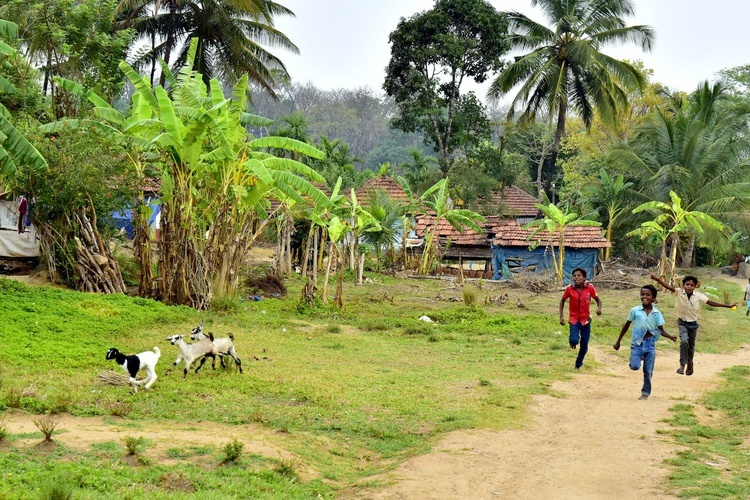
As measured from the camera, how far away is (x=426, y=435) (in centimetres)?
826

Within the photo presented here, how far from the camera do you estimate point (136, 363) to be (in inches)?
348

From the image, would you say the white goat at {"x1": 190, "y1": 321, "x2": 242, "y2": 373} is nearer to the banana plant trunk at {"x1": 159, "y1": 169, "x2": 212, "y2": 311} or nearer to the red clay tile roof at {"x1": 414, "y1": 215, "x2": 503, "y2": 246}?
the banana plant trunk at {"x1": 159, "y1": 169, "x2": 212, "y2": 311}

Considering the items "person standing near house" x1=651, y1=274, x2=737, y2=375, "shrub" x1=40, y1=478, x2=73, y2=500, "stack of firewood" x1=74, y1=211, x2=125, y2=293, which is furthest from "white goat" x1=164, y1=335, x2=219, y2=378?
"stack of firewood" x1=74, y1=211, x2=125, y2=293

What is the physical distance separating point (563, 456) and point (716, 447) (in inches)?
65.9

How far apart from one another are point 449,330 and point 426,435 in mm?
8559

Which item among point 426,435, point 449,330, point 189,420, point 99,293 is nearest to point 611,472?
point 426,435

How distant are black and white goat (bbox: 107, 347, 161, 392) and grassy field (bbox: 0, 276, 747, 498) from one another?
0.14 m

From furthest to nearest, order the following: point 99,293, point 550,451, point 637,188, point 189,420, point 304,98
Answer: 1. point 304,98
2. point 637,188
3. point 99,293
4. point 189,420
5. point 550,451

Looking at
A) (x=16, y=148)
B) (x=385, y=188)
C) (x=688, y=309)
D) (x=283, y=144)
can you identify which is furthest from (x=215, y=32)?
(x=688, y=309)

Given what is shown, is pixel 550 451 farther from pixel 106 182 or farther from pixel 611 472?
pixel 106 182

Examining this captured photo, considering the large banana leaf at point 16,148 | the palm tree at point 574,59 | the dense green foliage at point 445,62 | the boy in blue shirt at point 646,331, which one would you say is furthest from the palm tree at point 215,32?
the boy in blue shirt at point 646,331

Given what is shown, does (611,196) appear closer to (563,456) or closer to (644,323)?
(644,323)

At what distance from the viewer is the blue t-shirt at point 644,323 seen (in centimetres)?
982

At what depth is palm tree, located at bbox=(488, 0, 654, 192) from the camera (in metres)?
32.7
